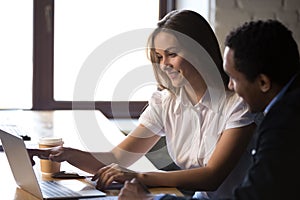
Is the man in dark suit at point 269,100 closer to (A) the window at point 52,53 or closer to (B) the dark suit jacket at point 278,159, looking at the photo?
(B) the dark suit jacket at point 278,159

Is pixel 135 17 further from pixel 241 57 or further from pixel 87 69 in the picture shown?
pixel 241 57

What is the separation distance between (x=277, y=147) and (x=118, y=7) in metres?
2.10

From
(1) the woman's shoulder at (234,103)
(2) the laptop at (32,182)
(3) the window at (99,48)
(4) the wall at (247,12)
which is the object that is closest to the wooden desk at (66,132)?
(2) the laptop at (32,182)

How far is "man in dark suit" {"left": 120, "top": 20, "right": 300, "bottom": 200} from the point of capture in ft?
3.62

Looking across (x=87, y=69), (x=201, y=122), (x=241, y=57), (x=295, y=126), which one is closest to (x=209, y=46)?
(x=201, y=122)

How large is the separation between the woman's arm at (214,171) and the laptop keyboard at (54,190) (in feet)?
0.65

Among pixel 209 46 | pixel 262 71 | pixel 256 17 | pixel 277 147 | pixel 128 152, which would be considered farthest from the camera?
pixel 256 17

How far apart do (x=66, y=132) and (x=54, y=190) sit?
952 mm

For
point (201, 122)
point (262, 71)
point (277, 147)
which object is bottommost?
point (201, 122)

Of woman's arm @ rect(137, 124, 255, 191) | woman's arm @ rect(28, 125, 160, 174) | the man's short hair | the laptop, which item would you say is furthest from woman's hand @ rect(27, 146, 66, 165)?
the man's short hair

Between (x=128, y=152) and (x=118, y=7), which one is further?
(x=118, y=7)

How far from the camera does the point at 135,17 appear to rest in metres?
3.13

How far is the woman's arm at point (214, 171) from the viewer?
1650 millimetres

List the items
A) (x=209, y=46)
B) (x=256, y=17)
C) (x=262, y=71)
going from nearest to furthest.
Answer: (x=262, y=71)
(x=209, y=46)
(x=256, y=17)
